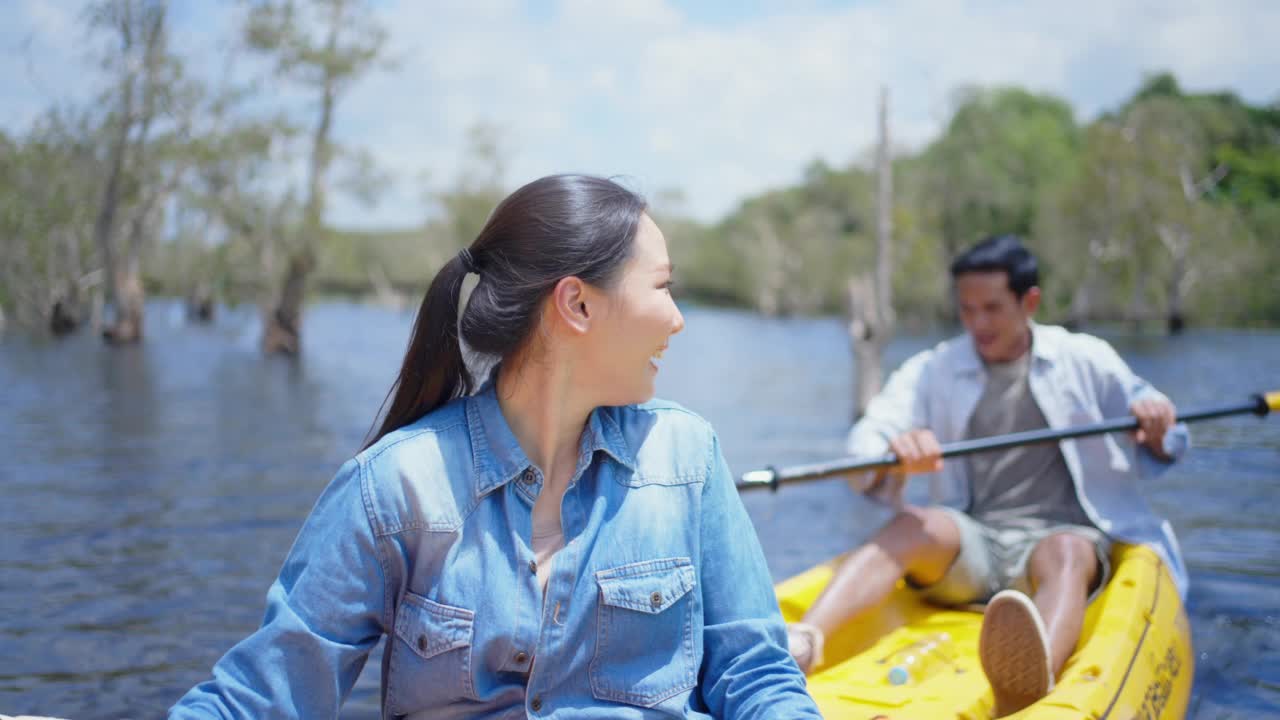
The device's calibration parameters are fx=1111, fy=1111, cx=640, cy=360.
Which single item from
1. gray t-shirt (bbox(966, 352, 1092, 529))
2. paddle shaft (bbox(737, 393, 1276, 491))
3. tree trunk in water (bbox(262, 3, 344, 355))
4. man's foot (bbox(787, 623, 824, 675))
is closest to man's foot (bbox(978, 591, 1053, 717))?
man's foot (bbox(787, 623, 824, 675))

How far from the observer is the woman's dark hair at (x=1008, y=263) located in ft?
13.8

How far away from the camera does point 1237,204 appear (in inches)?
2108

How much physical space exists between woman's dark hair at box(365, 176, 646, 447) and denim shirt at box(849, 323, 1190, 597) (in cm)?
254

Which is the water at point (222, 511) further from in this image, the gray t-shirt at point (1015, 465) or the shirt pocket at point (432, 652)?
the shirt pocket at point (432, 652)

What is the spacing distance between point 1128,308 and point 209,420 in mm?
40789

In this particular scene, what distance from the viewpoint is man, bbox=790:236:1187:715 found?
3898 millimetres

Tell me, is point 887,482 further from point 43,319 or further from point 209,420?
point 43,319

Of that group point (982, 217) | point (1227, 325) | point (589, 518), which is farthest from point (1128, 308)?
point (589, 518)

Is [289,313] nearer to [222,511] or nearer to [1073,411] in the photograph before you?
[222,511]

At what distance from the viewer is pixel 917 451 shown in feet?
13.0

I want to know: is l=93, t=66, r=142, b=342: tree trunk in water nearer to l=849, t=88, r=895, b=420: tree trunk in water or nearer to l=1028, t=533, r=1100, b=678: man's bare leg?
l=849, t=88, r=895, b=420: tree trunk in water

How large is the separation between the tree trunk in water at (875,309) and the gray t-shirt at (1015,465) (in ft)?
29.6

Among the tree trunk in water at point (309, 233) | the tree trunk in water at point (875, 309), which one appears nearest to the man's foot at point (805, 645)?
the tree trunk in water at point (875, 309)

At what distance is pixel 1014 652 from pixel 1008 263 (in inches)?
65.5
